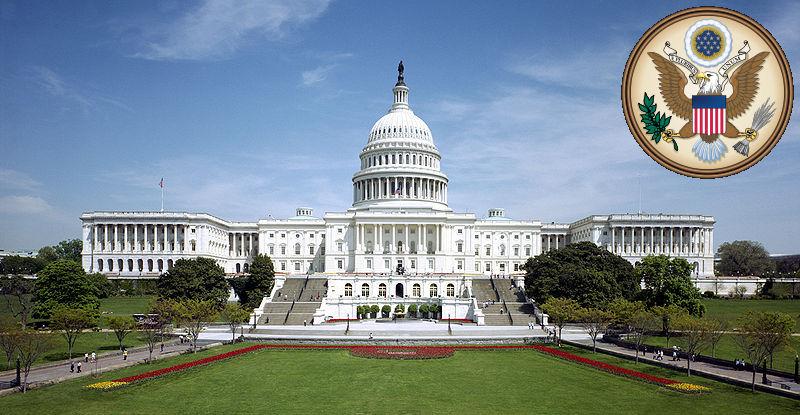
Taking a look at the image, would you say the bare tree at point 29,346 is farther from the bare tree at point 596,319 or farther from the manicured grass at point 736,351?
the manicured grass at point 736,351

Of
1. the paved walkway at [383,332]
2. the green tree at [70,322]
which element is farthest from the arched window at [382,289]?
the green tree at [70,322]

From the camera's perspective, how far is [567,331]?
73.6 metres

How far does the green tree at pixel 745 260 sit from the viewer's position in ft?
501

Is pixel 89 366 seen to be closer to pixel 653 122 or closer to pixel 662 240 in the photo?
pixel 653 122

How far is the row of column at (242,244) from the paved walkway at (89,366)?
98.4 metres

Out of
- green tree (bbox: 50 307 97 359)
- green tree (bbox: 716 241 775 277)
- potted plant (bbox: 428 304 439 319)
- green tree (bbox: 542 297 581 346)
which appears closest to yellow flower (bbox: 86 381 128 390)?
green tree (bbox: 50 307 97 359)

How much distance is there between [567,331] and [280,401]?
4571 centimetres

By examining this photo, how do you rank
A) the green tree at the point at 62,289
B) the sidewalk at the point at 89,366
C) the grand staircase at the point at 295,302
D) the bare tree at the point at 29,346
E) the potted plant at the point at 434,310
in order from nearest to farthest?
1. the bare tree at the point at 29,346
2. the sidewalk at the point at 89,366
3. the green tree at the point at 62,289
4. the grand staircase at the point at 295,302
5. the potted plant at the point at 434,310

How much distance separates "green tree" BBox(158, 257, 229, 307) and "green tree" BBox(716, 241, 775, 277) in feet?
408

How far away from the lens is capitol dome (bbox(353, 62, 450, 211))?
137375mm

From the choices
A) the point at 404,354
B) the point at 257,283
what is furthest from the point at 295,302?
the point at 404,354

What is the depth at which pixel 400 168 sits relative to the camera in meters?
138

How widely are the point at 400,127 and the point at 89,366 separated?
336ft

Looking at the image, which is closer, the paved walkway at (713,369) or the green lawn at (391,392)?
the green lawn at (391,392)
